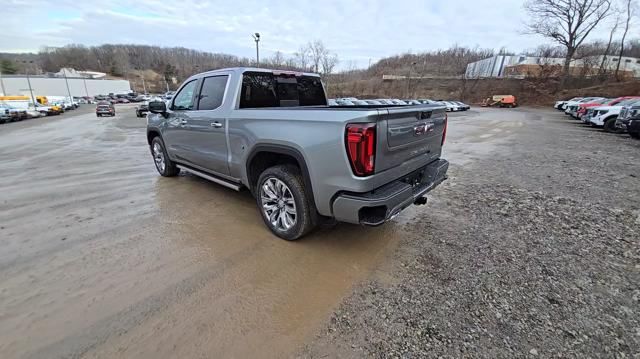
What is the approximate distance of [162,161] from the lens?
5.90 m

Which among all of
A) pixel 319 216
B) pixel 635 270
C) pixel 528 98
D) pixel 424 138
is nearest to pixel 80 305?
pixel 319 216

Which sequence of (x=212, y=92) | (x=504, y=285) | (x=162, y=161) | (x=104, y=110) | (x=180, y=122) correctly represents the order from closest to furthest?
(x=504, y=285) → (x=212, y=92) → (x=180, y=122) → (x=162, y=161) → (x=104, y=110)

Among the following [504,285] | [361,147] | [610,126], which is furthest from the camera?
[610,126]

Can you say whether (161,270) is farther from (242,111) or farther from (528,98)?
(528,98)

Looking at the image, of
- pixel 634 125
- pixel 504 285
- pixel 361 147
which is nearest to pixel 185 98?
pixel 361 147

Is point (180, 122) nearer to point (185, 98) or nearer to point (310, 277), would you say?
point (185, 98)

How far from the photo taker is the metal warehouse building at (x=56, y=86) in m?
70.2

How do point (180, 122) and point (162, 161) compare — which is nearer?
point (180, 122)

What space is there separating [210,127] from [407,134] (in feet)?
8.46

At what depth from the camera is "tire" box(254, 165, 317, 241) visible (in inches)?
122

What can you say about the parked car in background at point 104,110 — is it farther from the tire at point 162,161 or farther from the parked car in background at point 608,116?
the parked car in background at point 608,116

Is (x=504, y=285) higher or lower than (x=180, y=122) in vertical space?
lower

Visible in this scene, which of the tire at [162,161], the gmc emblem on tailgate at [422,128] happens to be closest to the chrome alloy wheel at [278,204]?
the gmc emblem on tailgate at [422,128]

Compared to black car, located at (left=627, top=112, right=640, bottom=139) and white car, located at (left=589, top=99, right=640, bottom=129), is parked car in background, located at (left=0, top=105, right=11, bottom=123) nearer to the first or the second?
black car, located at (left=627, top=112, right=640, bottom=139)
